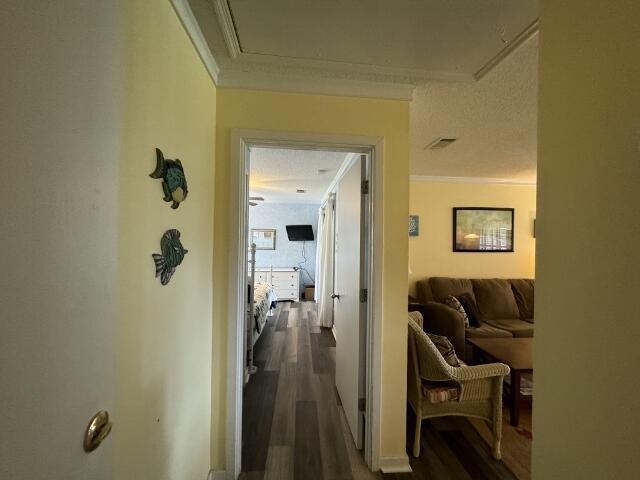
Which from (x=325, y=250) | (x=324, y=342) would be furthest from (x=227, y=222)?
(x=325, y=250)

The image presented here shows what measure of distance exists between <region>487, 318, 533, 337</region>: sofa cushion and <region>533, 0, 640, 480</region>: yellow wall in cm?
294

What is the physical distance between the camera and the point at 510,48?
1276 mm

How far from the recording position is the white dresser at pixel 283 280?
6184mm

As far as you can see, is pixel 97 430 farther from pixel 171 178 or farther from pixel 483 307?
pixel 483 307

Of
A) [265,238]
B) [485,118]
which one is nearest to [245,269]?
[485,118]

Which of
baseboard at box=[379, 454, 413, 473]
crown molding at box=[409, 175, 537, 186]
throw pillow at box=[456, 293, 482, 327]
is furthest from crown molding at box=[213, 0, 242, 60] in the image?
throw pillow at box=[456, 293, 482, 327]

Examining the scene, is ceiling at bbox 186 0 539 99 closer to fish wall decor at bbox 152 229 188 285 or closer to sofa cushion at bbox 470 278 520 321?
fish wall decor at bbox 152 229 188 285

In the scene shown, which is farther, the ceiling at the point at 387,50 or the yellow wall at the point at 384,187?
the yellow wall at the point at 384,187

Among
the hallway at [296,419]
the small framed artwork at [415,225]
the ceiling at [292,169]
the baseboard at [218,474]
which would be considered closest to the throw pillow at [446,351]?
the hallway at [296,419]

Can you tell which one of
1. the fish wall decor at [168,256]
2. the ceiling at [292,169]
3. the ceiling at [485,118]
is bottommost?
the fish wall decor at [168,256]

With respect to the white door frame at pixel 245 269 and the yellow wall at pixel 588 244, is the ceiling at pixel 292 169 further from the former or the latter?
the yellow wall at pixel 588 244

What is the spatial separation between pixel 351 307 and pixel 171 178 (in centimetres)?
150

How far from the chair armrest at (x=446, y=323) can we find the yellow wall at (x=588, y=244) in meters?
2.39

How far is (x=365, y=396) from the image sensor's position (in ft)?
5.61
